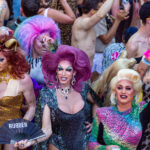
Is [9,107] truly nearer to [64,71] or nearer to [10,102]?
[10,102]

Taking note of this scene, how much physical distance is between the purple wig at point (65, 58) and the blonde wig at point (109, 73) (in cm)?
32

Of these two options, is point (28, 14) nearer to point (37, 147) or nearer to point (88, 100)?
point (88, 100)

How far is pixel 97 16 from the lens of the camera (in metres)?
5.13

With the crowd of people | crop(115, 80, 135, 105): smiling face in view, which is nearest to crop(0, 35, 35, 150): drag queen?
the crowd of people

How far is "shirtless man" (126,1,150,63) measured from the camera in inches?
180

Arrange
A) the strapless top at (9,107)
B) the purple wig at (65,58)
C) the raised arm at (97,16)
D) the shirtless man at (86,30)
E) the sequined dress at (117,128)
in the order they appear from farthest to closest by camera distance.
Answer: the shirtless man at (86,30), the raised arm at (97,16), the strapless top at (9,107), the purple wig at (65,58), the sequined dress at (117,128)

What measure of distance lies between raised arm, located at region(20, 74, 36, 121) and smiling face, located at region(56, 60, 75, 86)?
0.41 metres

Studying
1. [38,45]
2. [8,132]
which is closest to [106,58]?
[38,45]

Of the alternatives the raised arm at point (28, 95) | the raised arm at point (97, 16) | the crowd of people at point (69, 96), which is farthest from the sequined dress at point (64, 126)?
the raised arm at point (97, 16)

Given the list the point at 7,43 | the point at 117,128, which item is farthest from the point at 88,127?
the point at 7,43

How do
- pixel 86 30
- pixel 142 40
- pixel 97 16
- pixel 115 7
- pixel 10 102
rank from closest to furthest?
pixel 10 102, pixel 142 40, pixel 97 16, pixel 86 30, pixel 115 7

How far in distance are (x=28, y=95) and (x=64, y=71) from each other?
0.56m

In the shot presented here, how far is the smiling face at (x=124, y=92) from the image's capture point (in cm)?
340

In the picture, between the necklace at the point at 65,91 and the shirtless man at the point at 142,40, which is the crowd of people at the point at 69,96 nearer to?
the necklace at the point at 65,91
